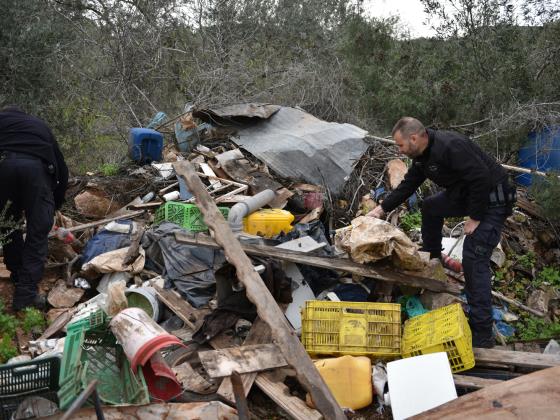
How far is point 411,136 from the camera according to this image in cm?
430

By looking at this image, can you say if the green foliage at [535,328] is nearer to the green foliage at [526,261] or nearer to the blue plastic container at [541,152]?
the green foliage at [526,261]

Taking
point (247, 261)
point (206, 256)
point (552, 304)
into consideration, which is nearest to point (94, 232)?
point (206, 256)

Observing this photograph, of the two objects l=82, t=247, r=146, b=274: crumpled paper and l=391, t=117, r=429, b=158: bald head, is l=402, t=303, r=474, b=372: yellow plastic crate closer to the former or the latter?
l=391, t=117, r=429, b=158: bald head

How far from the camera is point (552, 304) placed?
557 centimetres

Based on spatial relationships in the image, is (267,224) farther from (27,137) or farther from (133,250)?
(27,137)

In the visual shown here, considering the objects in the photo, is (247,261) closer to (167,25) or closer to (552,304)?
(552,304)

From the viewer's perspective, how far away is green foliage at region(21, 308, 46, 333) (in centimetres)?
455

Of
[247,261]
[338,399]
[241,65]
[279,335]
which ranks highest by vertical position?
[241,65]

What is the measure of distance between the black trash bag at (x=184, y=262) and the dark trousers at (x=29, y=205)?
1.04m

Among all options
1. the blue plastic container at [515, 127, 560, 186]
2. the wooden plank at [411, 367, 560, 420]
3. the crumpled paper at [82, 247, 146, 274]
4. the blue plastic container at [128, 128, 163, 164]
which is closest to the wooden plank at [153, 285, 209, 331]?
the crumpled paper at [82, 247, 146, 274]

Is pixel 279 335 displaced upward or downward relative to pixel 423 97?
downward

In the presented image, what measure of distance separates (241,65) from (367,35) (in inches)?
101

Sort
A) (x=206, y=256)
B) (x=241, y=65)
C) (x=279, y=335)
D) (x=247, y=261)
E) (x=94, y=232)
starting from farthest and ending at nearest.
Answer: (x=241, y=65) < (x=94, y=232) < (x=206, y=256) < (x=247, y=261) < (x=279, y=335)

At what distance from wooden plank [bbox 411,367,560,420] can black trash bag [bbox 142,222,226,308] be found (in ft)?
8.01
